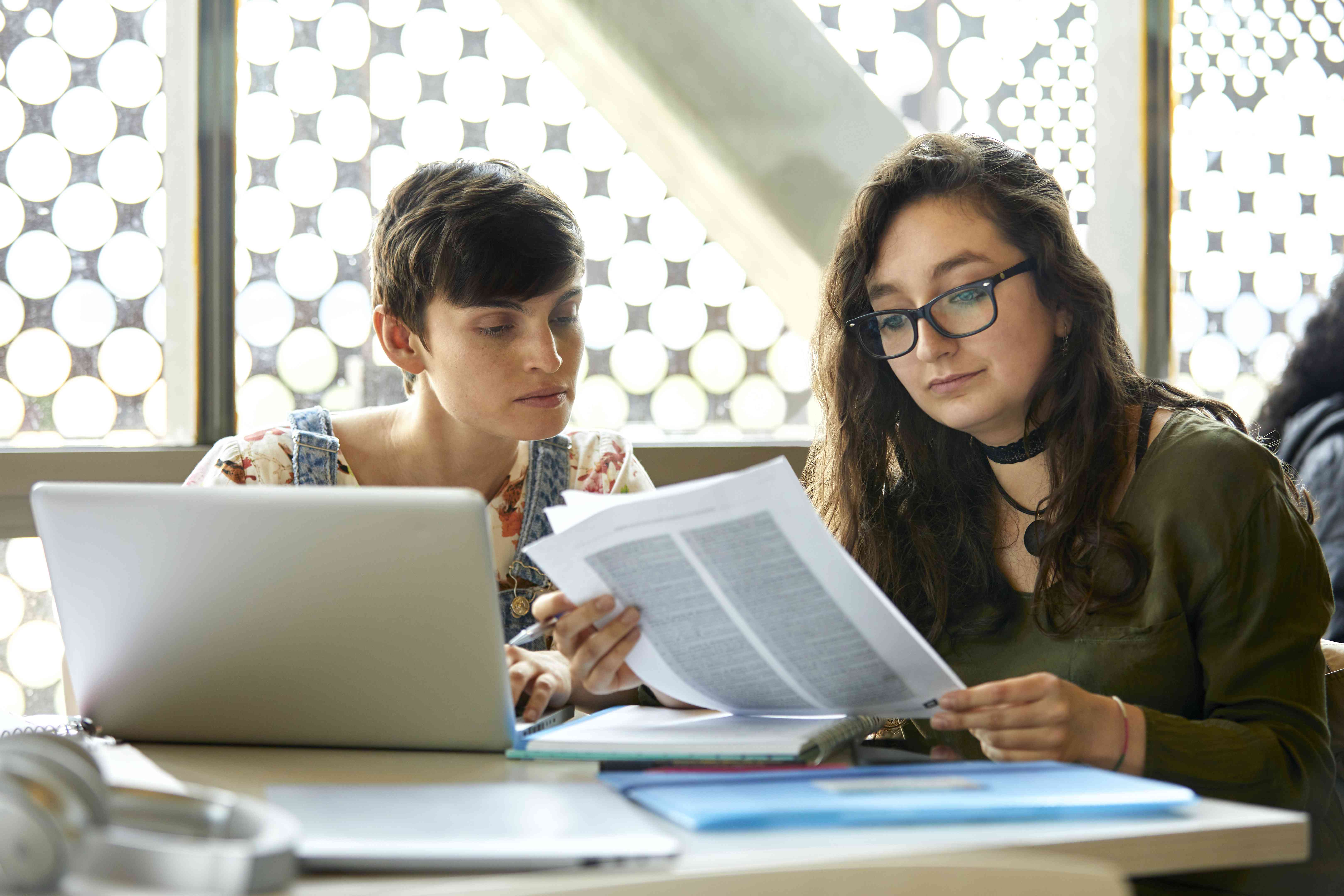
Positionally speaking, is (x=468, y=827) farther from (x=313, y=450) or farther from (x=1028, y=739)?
(x=313, y=450)

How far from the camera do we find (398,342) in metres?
1.57

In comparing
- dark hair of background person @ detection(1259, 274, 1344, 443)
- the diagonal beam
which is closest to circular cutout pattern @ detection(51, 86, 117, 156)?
the diagonal beam

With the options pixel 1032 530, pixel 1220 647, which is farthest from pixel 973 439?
pixel 1220 647

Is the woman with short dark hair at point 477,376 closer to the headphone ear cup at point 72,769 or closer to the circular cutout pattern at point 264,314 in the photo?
the circular cutout pattern at point 264,314

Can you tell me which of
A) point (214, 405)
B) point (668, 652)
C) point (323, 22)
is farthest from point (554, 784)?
point (323, 22)

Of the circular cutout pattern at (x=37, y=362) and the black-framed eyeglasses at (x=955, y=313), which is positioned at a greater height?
the black-framed eyeglasses at (x=955, y=313)

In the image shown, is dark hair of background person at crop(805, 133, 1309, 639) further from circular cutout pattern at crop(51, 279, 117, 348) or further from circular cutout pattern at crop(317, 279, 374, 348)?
circular cutout pattern at crop(51, 279, 117, 348)

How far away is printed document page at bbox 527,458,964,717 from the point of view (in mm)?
755

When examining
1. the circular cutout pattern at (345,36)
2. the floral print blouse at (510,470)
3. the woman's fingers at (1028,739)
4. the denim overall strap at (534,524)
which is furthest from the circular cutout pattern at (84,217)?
the woman's fingers at (1028,739)

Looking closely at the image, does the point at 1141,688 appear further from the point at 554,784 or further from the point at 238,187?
the point at 238,187

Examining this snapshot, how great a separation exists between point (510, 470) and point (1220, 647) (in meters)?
0.95

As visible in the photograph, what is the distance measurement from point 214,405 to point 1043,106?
2.11 m

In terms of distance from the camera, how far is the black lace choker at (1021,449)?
1.31m

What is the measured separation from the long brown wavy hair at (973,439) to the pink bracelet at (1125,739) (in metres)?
0.24
